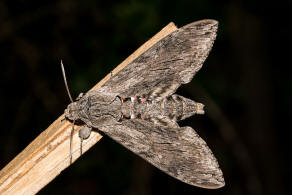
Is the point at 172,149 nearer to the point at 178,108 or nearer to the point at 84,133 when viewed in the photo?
the point at 178,108

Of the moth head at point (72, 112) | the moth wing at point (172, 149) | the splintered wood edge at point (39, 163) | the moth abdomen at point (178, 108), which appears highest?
the moth head at point (72, 112)

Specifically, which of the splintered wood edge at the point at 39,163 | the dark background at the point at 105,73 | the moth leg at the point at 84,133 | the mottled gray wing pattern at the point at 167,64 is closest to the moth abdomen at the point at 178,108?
A: the mottled gray wing pattern at the point at 167,64

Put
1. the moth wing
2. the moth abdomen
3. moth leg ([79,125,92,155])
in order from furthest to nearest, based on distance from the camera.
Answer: the moth abdomen, the moth wing, moth leg ([79,125,92,155])

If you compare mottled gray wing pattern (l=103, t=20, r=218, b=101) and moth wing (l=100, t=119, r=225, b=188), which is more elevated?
mottled gray wing pattern (l=103, t=20, r=218, b=101)

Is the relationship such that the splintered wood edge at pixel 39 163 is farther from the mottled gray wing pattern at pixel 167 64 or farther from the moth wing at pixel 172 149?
the mottled gray wing pattern at pixel 167 64

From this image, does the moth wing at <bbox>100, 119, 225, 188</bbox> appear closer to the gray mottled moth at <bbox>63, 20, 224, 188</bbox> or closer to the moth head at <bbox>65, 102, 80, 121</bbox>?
the gray mottled moth at <bbox>63, 20, 224, 188</bbox>

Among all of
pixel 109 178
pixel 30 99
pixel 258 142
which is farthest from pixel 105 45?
pixel 258 142

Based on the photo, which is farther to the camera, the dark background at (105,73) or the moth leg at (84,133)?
the dark background at (105,73)

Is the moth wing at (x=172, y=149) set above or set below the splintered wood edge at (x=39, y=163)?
below

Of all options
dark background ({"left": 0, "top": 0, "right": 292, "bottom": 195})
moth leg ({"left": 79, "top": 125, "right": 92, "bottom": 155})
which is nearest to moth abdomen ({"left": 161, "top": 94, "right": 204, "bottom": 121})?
moth leg ({"left": 79, "top": 125, "right": 92, "bottom": 155})
